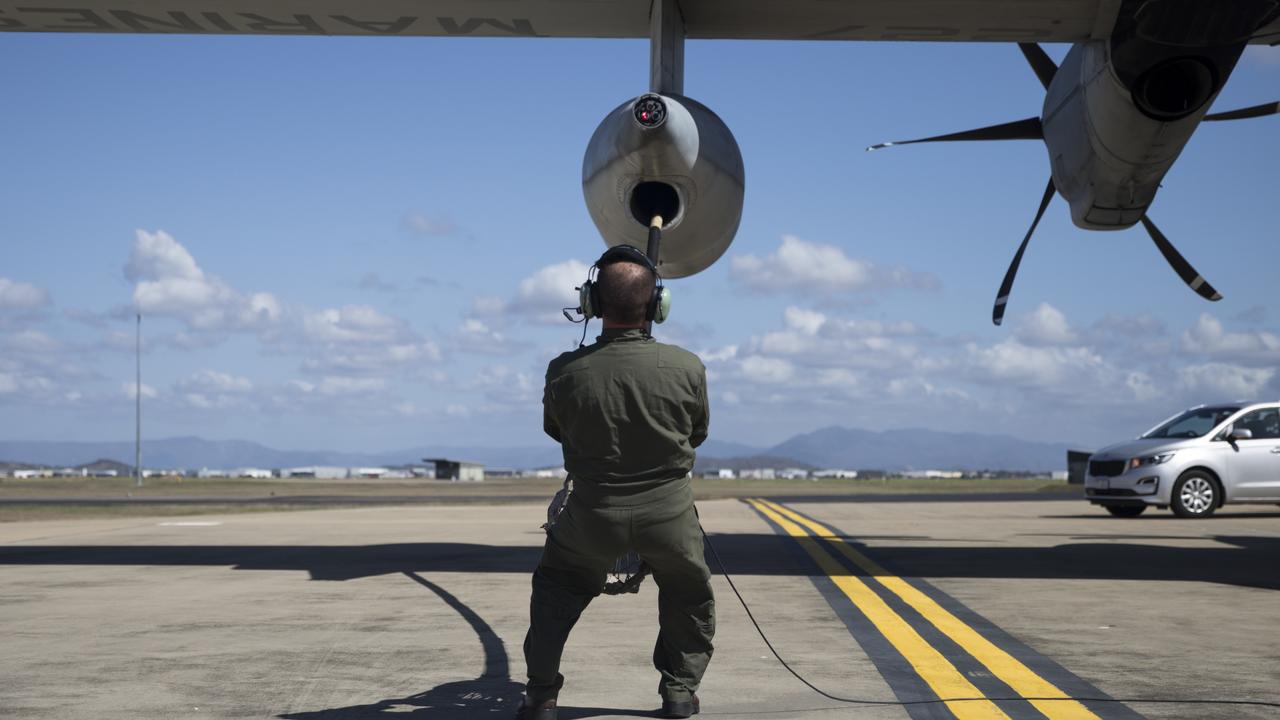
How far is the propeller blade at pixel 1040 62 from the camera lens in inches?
508

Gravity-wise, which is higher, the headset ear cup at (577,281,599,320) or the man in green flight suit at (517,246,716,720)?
the headset ear cup at (577,281,599,320)

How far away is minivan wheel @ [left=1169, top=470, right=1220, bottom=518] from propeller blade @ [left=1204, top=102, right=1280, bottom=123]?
883 cm

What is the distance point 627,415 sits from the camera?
15.3 ft

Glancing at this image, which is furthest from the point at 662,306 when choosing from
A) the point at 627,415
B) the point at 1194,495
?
the point at 1194,495

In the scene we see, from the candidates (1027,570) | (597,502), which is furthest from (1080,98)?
(597,502)

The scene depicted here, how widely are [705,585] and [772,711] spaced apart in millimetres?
600

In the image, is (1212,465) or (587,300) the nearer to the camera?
(587,300)

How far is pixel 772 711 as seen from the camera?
4902 millimetres

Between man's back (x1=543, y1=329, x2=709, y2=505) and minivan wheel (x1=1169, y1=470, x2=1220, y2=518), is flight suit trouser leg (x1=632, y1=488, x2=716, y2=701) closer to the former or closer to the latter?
man's back (x1=543, y1=329, x2=709, y2=505)

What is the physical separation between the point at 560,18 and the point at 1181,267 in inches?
297

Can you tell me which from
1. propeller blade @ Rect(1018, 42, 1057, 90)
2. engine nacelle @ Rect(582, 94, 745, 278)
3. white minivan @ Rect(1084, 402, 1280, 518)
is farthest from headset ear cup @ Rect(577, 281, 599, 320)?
white minivan @ Rect(1084, 402, 1280, 518)

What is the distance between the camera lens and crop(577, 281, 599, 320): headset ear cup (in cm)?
503

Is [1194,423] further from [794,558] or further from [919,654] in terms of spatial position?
[919,654]

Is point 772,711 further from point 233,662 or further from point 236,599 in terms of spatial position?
point 236,599
